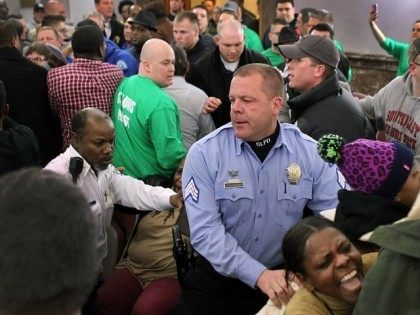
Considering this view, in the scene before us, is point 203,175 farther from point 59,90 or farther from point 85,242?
point 59,90

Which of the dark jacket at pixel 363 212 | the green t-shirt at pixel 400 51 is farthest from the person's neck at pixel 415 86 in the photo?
the green t-shirt at pixel 400 51

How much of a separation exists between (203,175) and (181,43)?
12.1 feet

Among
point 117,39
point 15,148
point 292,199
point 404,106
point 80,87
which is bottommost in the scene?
point 117,39

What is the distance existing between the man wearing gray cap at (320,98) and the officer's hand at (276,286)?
116cm

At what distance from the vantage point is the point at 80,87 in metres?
4.40

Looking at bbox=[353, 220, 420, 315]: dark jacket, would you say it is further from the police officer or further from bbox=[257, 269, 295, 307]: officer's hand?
the police officer

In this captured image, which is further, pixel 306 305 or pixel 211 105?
pixel 211 105

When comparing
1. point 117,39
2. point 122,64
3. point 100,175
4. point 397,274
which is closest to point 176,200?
point 100,175

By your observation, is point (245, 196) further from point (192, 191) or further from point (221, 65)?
point (221, 65)

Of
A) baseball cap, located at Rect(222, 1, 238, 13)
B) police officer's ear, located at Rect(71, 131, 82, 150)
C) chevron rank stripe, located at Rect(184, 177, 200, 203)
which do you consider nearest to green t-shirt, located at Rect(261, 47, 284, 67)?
baseball cap, located at Rect(222, 1, 238, 13)

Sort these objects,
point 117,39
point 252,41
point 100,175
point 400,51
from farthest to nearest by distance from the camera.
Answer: point 117,39 < point 252,41 < point 400,51 < point 100,175

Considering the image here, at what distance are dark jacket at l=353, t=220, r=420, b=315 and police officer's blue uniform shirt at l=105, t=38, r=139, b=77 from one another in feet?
14.9

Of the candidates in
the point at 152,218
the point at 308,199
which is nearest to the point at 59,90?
the point at 152,218

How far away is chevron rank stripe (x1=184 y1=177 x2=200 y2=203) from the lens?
2816 mm
